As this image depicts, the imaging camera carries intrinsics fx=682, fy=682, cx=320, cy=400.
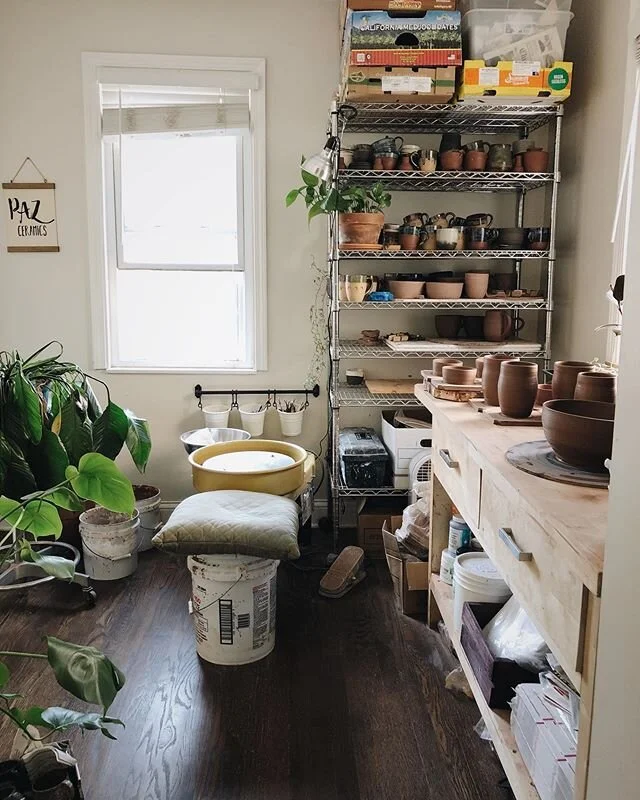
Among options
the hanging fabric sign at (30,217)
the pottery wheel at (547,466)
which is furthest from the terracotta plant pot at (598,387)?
the hanging fabric sign at (30,217)

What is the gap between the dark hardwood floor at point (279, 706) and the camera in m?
1.71

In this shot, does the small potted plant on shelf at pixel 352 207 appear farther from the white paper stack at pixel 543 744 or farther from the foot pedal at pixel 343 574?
the white paper stack at pixel 543 744

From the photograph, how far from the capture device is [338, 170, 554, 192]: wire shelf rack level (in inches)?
112

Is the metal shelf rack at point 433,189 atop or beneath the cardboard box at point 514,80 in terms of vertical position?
beneath

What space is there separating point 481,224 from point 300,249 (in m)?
0.88

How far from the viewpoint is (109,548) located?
9.32ft

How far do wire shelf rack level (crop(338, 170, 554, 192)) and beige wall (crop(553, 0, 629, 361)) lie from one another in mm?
168

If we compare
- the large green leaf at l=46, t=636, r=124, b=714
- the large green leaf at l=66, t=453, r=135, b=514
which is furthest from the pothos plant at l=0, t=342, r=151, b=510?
the large green leaf at l=46, t=636, r=124, b=714

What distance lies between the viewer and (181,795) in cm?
167

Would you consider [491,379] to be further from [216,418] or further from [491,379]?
[216,418]

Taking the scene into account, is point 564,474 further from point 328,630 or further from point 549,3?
point 549,3

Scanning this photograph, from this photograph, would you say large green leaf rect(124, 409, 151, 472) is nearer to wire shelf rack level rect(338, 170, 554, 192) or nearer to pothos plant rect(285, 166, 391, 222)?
pothos plant rect(285, 166, 391, 222)

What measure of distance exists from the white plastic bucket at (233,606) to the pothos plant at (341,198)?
1470mm

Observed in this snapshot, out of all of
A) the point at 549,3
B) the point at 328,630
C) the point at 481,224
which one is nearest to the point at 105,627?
the point at 328,630
